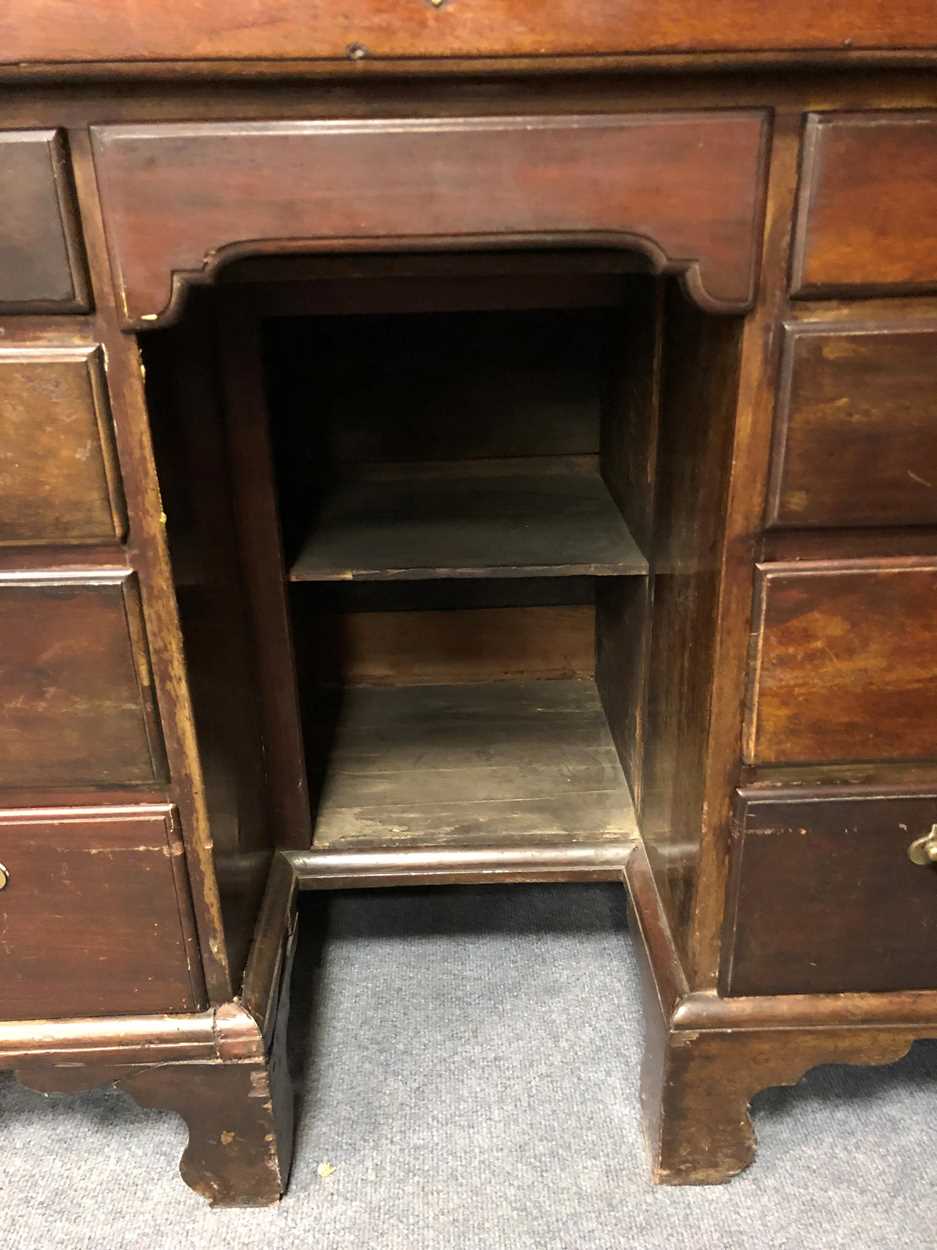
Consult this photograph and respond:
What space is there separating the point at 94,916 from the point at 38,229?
0.53 m

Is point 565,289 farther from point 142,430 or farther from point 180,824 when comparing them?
point 180,824

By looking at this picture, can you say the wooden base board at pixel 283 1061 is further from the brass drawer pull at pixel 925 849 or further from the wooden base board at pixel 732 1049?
the brass drawer pull at pixel 925 849

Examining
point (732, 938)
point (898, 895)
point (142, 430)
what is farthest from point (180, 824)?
point (898, 895)

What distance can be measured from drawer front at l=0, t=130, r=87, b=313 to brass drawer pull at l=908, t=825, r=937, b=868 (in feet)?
2.47

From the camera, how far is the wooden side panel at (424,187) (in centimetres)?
62

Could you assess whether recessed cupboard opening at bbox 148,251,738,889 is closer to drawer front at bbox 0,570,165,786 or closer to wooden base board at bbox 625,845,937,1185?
drawer front at bbox 0,570,165,786

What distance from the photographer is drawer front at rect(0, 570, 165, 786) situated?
2.37ft

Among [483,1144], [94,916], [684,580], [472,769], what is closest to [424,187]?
[684,580]

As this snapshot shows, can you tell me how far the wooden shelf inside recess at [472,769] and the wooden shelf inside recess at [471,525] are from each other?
0.27 meters

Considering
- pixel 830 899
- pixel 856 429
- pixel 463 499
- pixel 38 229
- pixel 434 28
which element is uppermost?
pixel 434 28

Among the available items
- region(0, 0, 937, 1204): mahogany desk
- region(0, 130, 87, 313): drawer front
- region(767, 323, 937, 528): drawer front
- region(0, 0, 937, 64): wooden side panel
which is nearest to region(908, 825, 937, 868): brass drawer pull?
region(0, 0, 937, 1204): mahogany desk

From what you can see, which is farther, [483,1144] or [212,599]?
[483,1144]

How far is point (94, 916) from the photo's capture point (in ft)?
2.71

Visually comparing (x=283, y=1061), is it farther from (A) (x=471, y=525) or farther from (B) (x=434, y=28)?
(B) (x=434, y=28)
